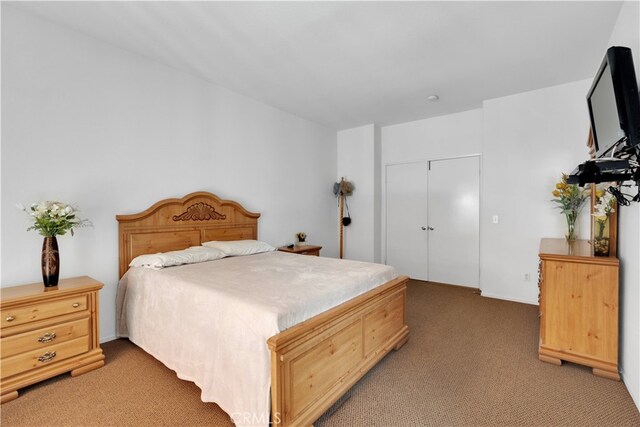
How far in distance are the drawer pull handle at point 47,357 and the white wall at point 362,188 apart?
13.9ft

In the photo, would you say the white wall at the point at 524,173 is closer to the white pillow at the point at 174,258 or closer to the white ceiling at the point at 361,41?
the white ceiling at the point at 361,41

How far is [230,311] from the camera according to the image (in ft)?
5.68

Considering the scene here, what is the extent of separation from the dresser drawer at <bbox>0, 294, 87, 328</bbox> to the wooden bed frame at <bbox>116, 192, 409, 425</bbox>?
62cm

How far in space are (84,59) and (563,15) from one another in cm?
398

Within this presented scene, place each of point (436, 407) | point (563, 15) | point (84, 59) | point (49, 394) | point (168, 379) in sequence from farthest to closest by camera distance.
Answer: point (84, 59)
point (563, 15)
point (168, 379)
point (49, 394)
point (436, 407)

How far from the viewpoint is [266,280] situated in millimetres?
2240

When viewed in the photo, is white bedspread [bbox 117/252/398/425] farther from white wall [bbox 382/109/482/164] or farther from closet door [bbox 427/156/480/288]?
white wall [bbox 382/109/482/164]

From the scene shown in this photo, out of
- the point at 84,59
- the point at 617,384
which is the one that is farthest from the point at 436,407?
the point at 84,59

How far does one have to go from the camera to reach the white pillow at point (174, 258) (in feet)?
8.69

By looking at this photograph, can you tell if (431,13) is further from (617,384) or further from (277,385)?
(617,384)

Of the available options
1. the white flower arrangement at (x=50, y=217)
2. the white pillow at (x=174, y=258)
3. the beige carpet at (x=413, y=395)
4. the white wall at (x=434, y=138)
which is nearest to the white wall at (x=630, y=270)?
the beige carpet at (x=413, y=395)

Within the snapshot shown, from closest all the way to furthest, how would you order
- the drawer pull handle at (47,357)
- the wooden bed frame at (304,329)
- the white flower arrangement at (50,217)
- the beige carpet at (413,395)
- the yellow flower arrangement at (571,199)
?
the wooden bed frame at (304,329), the beige carpet at (413,395), the drawer pull handle at (47,357), the white flower arrangement at (50,217), the yellow flower arrangement at (571,199)

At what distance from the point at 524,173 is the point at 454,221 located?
3.96 ft

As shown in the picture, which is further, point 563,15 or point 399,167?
point 399,167
